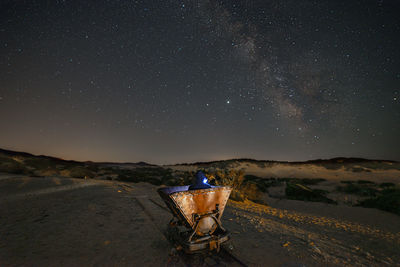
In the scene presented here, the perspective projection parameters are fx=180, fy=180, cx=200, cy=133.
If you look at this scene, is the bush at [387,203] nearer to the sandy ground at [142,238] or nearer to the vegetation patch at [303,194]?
the sandy ground at [142,238]

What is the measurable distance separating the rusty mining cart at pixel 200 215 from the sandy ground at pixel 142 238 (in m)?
0.39

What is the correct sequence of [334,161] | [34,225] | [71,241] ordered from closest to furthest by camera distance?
1. [71,241]
2. [34,225]
3. [334,161]

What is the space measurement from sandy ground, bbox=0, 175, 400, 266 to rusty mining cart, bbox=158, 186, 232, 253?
15.3 inches

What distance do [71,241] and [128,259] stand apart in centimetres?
171

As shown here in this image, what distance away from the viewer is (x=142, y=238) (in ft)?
14.8

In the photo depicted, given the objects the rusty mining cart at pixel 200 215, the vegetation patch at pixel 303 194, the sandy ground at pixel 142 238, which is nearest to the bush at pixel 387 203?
the sandy ground at pixel 142 238

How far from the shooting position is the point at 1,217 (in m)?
5.55

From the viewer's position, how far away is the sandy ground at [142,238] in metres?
3.57

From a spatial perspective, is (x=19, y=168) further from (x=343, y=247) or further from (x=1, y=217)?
(x=343, y=247)

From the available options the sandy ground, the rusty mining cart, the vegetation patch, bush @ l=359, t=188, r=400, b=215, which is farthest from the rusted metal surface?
the vegetation patch

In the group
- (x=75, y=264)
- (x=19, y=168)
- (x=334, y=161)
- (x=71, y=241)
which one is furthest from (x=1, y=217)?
(x=334, y=161)

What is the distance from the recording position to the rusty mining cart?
11.1 ft

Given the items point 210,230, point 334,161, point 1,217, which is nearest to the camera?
point 210,230

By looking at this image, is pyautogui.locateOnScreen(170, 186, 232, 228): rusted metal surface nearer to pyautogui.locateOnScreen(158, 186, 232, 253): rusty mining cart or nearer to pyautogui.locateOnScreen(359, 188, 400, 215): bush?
pyautogui.locateOnScreen(158, 186, 232, 253): rusty mining cart
